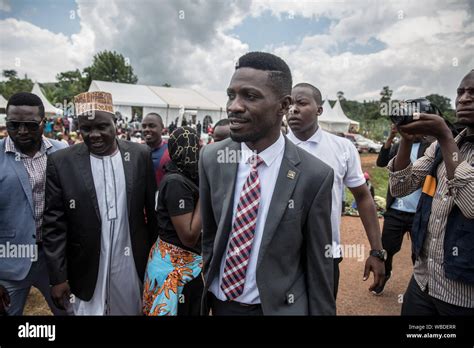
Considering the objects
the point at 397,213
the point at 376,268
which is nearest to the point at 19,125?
the point at 376,268

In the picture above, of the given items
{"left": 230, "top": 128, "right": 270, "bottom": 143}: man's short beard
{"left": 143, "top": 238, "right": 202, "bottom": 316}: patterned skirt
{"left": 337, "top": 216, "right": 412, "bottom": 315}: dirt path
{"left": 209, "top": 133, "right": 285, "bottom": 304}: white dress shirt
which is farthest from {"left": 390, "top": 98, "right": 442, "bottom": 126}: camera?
{"left": 337, "top": 216, "right": 412, "bottom": 315}: dirt path

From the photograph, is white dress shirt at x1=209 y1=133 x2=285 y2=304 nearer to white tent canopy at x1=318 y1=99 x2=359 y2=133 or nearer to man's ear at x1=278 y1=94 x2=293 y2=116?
man's ear at x1=278 y1=94 x2=293 y2=116

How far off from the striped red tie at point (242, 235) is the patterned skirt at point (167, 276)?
72 centimetres

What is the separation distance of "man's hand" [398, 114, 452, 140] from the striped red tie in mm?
852

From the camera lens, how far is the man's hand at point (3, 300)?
2297mm

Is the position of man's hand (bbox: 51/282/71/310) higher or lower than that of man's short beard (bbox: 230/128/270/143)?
lower

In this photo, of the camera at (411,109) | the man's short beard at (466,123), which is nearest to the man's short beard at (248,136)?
the camera at (411,109)

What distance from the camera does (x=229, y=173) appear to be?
5.51 ft

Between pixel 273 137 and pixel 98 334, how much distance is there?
4.48 feet

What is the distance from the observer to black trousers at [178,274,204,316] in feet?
7.52

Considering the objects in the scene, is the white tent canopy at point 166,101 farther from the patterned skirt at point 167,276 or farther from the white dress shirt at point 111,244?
the patterned skirt at point 167,276

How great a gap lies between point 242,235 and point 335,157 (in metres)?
1.45

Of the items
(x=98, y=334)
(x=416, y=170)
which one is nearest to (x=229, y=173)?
(x=98, y=334)

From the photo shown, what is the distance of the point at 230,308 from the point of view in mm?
1695
